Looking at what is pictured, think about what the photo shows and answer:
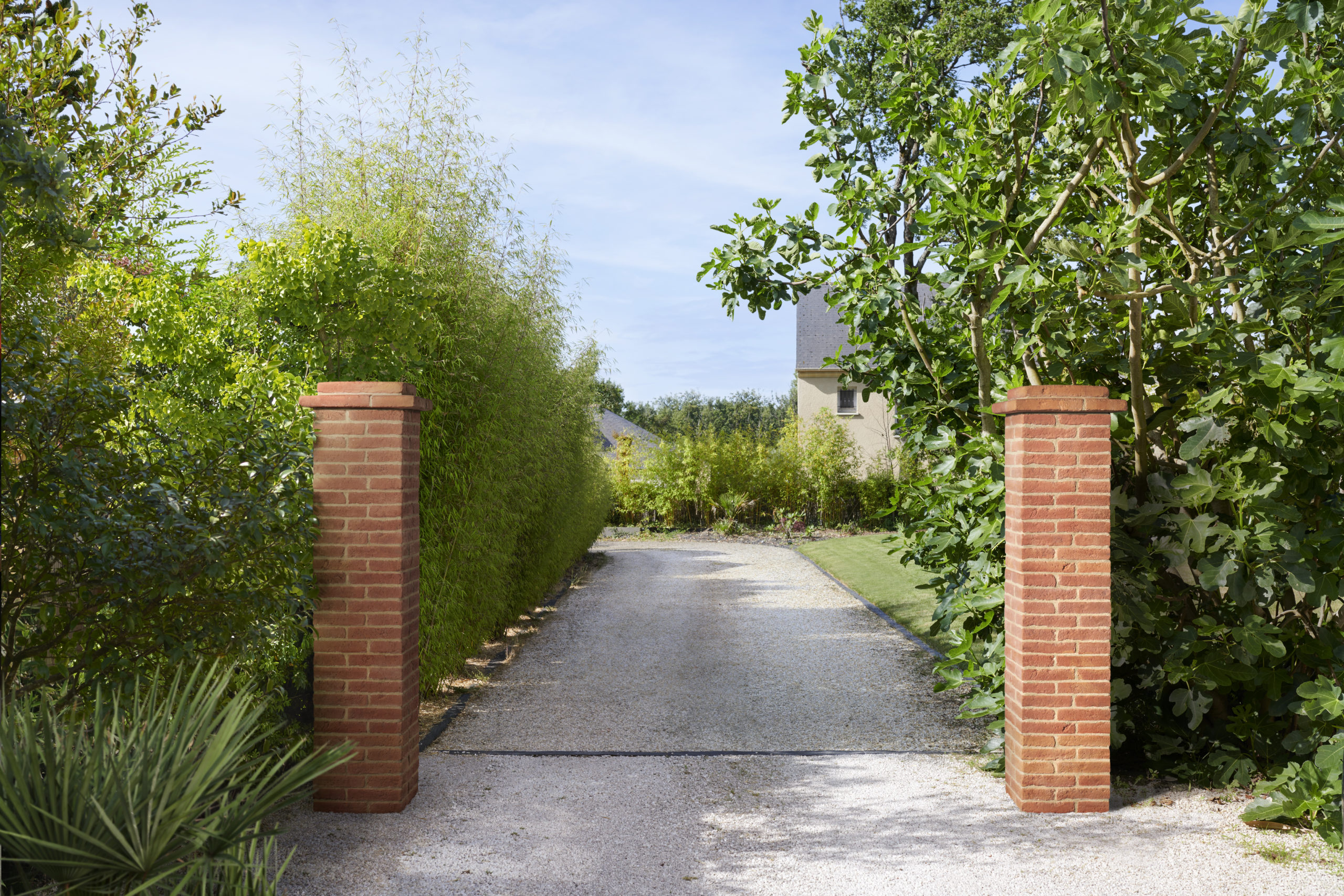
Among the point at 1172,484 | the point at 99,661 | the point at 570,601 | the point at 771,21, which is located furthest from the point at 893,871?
the point at 570,601

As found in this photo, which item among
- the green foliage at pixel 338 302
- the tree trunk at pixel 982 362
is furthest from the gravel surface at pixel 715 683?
the green foliage at pixel 338 302

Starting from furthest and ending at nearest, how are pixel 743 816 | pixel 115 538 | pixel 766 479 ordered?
pixel 766 479 → pixel 743 816 → pixel 115 538

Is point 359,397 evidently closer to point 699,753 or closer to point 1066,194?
point 699,753

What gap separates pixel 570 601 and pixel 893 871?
7.54 meters

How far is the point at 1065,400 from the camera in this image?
358 cm

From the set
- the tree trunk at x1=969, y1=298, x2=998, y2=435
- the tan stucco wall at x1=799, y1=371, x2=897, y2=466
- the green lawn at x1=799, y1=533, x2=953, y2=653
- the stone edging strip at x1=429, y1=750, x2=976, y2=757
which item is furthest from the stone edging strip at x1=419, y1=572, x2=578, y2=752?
the tan stucco wall at x1=799, y1=371, x2=897, y2=466

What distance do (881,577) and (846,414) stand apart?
12.6 meters

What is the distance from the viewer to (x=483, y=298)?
5738 millimetres

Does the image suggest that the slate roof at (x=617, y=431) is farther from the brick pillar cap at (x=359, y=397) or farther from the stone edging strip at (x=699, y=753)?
the brick pillar cap at (x=359, y=397)

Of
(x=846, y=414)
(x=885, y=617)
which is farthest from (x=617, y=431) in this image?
(x=885, y=617)

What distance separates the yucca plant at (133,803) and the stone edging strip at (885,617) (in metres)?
4.35

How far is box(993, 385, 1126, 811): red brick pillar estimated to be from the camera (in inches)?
142

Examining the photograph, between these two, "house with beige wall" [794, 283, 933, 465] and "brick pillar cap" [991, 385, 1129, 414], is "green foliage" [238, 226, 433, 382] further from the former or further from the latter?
"house with beige wall" [794, 283, 933, 465]

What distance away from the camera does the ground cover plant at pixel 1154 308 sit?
333cm
